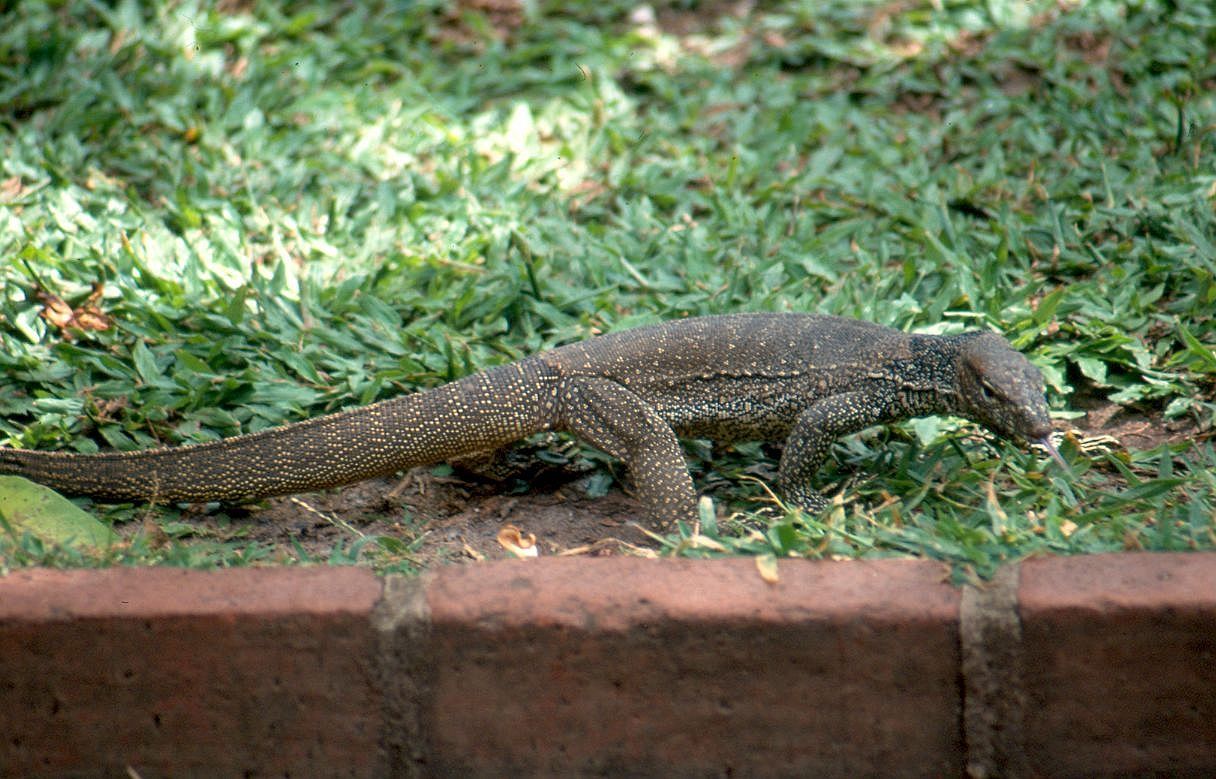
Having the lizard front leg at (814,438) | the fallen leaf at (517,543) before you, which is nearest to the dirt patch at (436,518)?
the fallen leaf at (517,543)

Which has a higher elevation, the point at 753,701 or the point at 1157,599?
the point at 1157,599

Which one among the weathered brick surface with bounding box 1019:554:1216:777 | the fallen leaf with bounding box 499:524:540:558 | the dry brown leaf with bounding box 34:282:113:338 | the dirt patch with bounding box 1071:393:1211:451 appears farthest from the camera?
the dry brown leaf with bounding box 34:282:113:338

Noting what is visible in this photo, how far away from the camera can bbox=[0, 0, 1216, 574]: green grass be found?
15.1 feet

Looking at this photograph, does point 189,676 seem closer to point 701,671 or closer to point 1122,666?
point 701,671

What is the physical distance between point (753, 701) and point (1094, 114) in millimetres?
4481

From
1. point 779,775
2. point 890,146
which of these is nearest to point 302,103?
point 890,146

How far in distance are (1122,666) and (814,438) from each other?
1539 millimetres

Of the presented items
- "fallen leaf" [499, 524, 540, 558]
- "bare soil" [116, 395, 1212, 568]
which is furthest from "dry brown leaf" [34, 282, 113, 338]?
"fallen leaf" [499, 524, 540, 558]

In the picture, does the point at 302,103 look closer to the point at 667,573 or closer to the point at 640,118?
the point at 640,118

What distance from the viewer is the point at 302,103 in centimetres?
691

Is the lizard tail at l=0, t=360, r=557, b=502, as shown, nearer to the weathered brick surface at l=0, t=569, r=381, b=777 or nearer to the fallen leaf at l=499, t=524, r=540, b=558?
the fallen leaf at l=499, t=524, r=540, b=558

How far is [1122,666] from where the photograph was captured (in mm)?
2908

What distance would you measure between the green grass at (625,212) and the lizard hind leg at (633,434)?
14.1 inches

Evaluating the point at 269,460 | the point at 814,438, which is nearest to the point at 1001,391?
the point at 814,438
